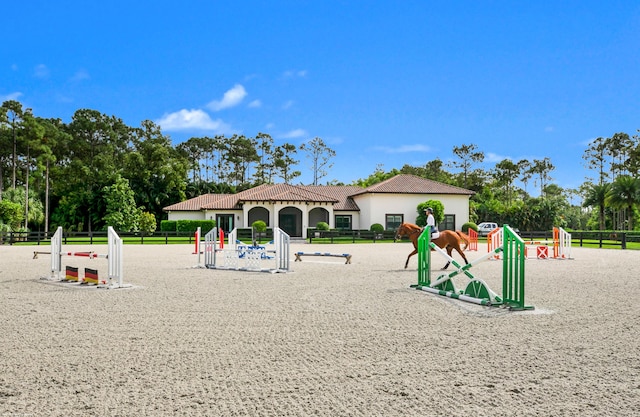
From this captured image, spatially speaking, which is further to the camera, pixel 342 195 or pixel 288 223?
pixel 342 195

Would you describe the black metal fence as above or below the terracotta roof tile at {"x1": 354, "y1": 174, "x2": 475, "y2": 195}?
below

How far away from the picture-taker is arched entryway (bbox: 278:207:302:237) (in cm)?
4710

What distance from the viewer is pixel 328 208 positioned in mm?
47125

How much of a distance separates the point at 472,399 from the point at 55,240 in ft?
38.8

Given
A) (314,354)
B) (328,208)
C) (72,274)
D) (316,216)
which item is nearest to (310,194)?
(328,208)

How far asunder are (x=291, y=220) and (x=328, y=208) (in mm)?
3481

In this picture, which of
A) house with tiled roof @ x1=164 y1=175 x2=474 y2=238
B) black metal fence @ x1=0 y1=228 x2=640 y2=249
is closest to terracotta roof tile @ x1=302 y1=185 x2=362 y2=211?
house with tiled roof @ x1=164 y1=175 x2=474 y2=238

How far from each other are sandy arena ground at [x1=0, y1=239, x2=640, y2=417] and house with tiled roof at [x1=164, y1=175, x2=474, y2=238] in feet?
115

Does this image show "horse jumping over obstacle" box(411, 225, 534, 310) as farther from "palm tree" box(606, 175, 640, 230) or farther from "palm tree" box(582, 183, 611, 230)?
"palm tree" box(582, 183, 611, 230)

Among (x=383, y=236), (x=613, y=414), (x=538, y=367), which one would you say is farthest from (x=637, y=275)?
(x=383, y=236)

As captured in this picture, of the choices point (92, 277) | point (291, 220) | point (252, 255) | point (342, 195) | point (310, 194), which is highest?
point (342, 195)

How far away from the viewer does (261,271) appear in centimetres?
1547

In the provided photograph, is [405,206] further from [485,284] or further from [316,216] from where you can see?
[485,284]

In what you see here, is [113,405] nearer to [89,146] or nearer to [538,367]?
[538,367]
